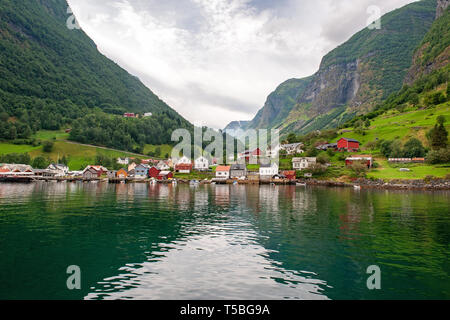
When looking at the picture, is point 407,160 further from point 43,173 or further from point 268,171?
point 43,173

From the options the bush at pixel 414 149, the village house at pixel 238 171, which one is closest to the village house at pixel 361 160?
the bush at pixel 414 149

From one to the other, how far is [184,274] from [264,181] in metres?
104

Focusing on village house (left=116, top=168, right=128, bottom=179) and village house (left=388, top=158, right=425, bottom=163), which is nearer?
village house (left=388, top=158, right=425, bottom=163)

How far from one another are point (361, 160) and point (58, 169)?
137900 millimetres

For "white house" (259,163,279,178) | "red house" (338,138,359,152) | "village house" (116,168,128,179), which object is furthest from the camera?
"village house" (116,168,128,179)

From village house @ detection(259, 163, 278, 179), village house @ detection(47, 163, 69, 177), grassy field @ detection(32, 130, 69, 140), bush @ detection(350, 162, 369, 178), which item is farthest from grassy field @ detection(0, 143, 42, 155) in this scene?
bush @ detection(350, 162, 369, 178)

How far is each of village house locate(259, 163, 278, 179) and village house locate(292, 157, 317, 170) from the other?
11418 millimetres

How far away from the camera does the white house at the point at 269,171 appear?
125562mm

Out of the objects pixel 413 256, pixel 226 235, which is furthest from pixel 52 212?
pixel 413 256

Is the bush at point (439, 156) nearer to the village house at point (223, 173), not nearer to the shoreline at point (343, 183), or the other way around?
the shoreline at point (343, 183)

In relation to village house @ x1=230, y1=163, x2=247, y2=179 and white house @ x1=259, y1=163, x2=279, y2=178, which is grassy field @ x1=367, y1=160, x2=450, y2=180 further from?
village house @ x1=230, y1=163, x2=247, y2=179

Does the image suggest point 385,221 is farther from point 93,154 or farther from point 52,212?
point 93,154

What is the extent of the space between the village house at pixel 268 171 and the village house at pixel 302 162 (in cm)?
1142

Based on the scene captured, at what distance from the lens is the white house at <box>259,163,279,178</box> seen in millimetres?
125562
